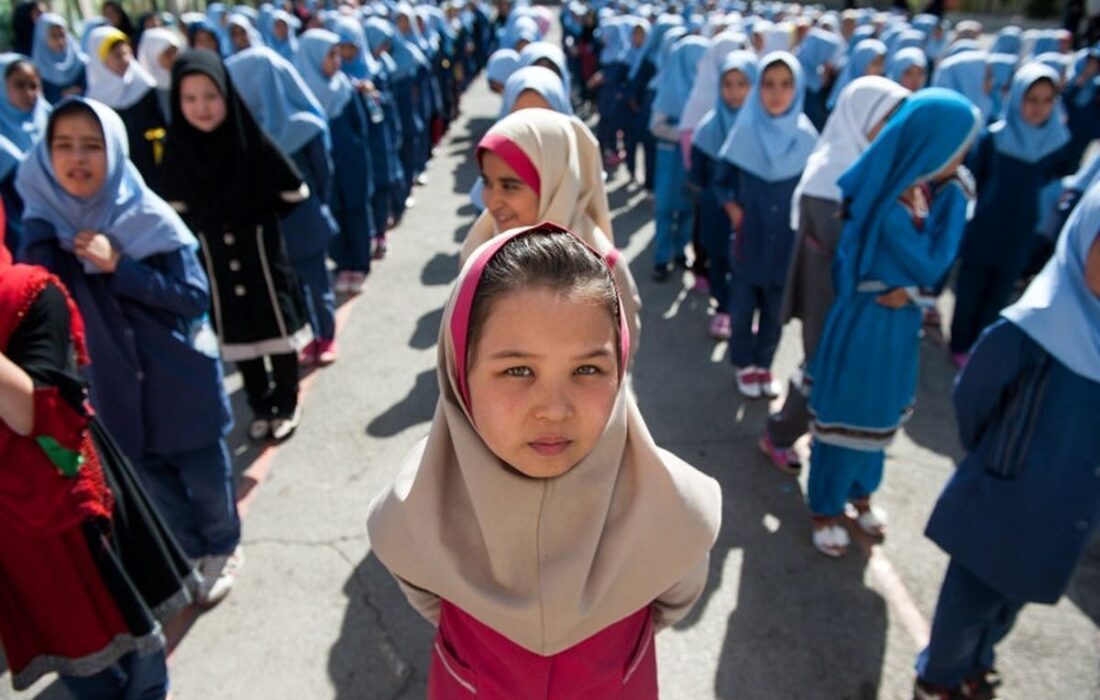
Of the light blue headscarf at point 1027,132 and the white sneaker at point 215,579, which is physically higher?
the light blue headscarf at point 1027,132

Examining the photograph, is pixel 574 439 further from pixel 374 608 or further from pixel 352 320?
pixel 352 320

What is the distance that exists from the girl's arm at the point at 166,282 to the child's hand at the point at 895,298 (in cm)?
262

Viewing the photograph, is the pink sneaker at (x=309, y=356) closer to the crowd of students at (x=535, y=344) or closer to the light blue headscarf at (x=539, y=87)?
the crowd of students at (x=535, y=344)

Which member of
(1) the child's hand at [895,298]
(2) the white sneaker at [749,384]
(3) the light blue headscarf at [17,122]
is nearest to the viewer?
(1) the child's hand at [895,298]

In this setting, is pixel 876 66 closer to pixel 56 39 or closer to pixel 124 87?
pixel 124 87

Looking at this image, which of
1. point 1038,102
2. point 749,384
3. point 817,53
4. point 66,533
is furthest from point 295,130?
point 817,53

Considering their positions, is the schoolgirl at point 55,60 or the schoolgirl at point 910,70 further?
the schoolgirl at point 55,60

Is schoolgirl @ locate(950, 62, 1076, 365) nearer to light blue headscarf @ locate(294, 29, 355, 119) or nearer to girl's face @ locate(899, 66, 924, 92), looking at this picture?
girl's face @ locate(899, 66, 924, 92)

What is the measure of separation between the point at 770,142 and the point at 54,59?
7.61m

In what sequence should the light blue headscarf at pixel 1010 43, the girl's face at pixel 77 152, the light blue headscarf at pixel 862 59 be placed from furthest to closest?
the light blue headscarf at pixel 1010 43 → the light blue headscarf at pixel 862 59 → the girl's face at pixel 77 152

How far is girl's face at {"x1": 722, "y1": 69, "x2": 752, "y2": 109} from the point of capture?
488 centimetres

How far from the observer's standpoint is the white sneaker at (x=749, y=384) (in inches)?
181

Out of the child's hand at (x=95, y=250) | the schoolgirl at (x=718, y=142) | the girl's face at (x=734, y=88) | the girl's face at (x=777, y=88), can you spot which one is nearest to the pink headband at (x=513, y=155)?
the child's hand at (x=95, y=250)

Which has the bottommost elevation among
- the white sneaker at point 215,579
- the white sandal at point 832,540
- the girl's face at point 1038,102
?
the white sandal at point 832,540
